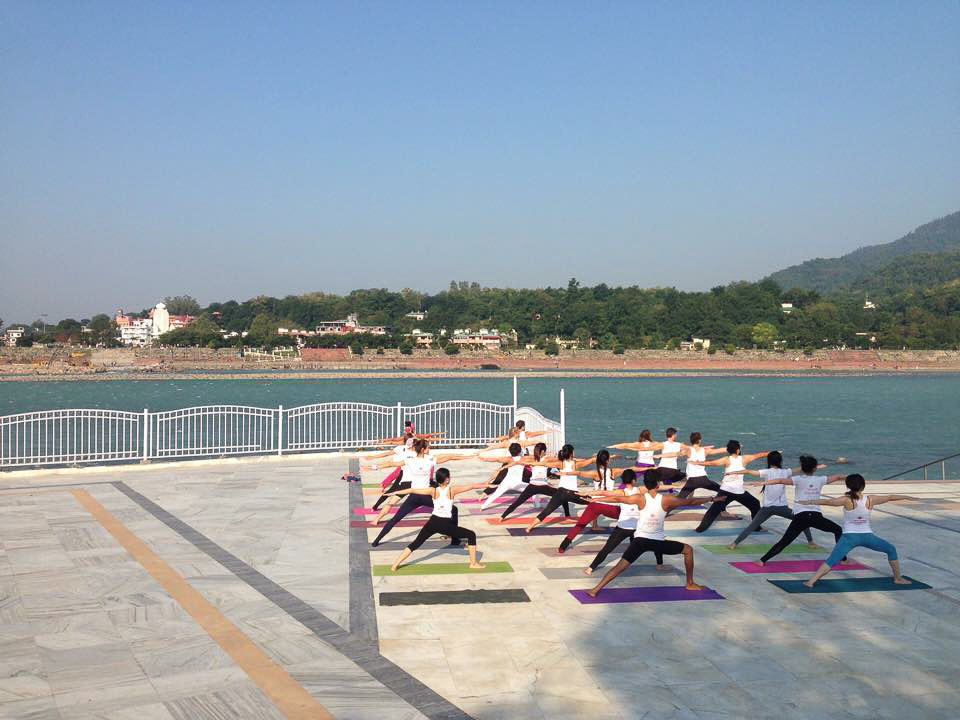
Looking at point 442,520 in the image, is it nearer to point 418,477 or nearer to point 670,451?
point 418,477

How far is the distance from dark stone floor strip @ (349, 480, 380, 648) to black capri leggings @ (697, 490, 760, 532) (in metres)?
5.09

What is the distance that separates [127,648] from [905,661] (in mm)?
6881

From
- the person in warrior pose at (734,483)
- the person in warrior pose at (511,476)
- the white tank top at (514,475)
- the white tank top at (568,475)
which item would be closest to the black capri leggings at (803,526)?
the person in warrior pose at (734,483)

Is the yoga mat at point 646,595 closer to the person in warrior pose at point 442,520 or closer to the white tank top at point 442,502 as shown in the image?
the person in warrior pose at point 442,520

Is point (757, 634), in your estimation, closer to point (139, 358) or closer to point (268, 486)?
point (268, 486)

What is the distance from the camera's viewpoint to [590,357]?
153m

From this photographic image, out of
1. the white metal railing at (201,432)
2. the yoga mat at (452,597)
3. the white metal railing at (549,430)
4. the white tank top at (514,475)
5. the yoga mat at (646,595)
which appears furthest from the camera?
the white metal railing at (201,432)

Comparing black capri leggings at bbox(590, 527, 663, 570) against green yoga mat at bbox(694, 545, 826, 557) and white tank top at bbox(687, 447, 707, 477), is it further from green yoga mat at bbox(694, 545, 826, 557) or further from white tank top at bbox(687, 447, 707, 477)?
white tank top at bbox(687, 447, 707, 477)

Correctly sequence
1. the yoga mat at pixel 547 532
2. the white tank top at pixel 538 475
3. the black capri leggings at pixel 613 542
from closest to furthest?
the black capri leggings at pixel 613 542
the yoga mat at pixel 547 532
the white tank top at pixel 538 475

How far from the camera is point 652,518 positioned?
32.3 feet

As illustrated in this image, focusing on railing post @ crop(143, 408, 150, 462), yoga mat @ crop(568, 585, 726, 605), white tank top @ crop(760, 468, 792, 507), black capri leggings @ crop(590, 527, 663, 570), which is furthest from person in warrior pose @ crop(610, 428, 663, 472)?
railing post @ crop(143, 408, 150, 462)

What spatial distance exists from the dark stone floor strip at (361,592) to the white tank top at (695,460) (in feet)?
16.6

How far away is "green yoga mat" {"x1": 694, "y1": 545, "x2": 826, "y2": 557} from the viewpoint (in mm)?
12211

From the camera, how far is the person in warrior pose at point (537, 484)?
1361cm
